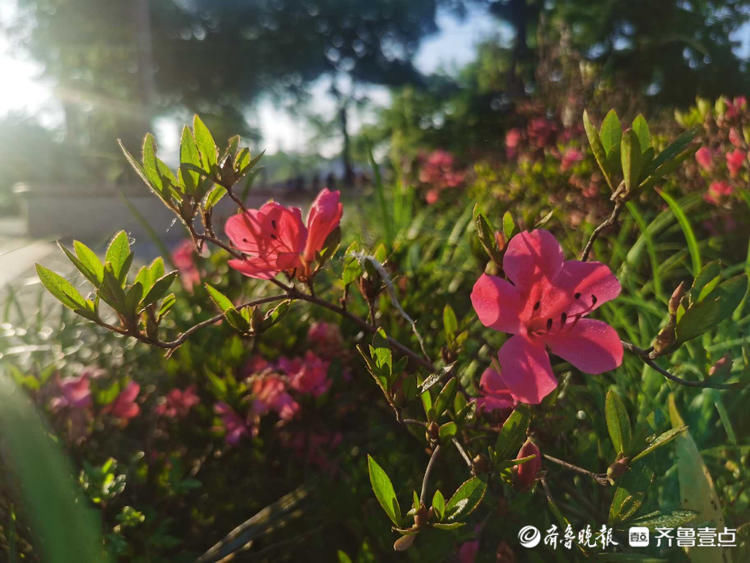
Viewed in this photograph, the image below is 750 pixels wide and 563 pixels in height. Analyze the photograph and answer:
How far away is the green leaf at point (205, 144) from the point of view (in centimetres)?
63

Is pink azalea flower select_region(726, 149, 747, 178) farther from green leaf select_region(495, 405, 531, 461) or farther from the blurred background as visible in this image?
the blurred background

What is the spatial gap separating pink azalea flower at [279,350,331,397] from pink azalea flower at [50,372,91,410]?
0.42 meters

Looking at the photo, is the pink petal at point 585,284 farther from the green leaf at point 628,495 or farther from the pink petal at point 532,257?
the green leaf at point 628,495

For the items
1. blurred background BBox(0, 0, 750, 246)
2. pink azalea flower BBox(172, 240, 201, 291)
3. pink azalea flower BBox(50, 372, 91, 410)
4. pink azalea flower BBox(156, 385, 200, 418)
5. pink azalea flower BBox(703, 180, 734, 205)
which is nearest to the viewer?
pink azalea flower BBox(50, 372, 91, 410)

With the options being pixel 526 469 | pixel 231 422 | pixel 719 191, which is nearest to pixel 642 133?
pixel 526 469

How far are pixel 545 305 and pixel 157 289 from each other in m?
0.42

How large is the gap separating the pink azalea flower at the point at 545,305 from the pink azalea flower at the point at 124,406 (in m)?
0.99

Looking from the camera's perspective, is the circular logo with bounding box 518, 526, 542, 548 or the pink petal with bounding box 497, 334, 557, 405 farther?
the circular logo with bounding box 518, 526, 542, 548

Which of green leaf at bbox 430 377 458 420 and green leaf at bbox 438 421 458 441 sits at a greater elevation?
green leaf at bbox 430 377 458 420

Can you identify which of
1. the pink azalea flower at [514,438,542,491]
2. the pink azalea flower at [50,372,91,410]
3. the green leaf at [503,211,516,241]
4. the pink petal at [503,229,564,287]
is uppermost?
the pink azalea flower at [50,372,91,410]

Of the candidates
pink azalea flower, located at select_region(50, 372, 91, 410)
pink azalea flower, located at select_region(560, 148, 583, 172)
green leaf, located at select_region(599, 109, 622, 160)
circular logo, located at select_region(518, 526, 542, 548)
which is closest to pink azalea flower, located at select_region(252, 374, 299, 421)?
pink azalea flower, located at select_region(50, 372, 91, 410)

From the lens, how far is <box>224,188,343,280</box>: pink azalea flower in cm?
68

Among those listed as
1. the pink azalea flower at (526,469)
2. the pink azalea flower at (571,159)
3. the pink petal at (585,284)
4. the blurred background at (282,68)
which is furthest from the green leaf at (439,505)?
the blurred background at (282,68)

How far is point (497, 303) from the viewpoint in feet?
2.04
